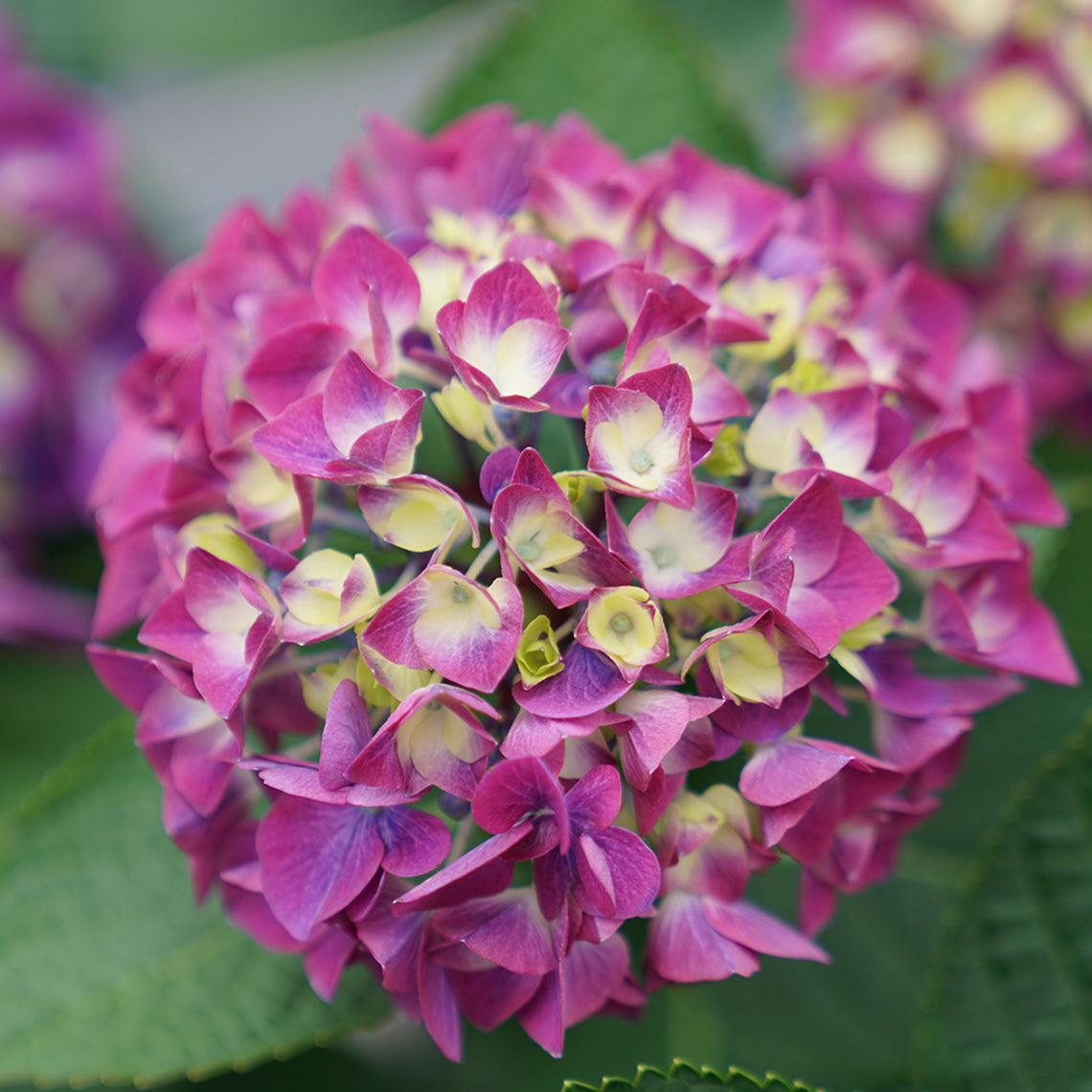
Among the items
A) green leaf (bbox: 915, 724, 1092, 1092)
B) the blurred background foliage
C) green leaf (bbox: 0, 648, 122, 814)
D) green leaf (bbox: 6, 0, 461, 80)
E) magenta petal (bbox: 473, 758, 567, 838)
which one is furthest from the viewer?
green leaf (bbox: 6, 0, 461, 80)

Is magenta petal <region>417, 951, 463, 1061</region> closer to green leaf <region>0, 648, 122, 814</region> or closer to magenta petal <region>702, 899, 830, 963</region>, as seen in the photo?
magenta petal <region>702, 899, 830, 963</region>

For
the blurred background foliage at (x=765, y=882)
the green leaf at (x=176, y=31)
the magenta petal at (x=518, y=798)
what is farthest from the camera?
the green leaf at (x=176, y=31)

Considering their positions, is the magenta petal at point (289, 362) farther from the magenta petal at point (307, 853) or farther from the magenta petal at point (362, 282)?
the magenta petal at point (307, 853)

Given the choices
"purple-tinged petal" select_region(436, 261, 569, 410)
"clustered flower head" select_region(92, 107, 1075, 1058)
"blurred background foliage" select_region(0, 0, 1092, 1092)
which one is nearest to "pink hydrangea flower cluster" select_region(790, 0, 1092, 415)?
"blurred background foliage" select_region(0, 0, 1092, 1092)

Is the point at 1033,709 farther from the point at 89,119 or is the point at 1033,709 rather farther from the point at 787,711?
the point at 89,119

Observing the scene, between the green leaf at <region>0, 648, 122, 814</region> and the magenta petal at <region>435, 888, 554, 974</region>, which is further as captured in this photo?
the green leaf at <region>0, 648, 122, 814</region>

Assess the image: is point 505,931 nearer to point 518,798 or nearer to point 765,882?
point 518,798

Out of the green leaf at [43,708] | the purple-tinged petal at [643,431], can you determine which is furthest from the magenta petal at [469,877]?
the green leaf at [43,708]
